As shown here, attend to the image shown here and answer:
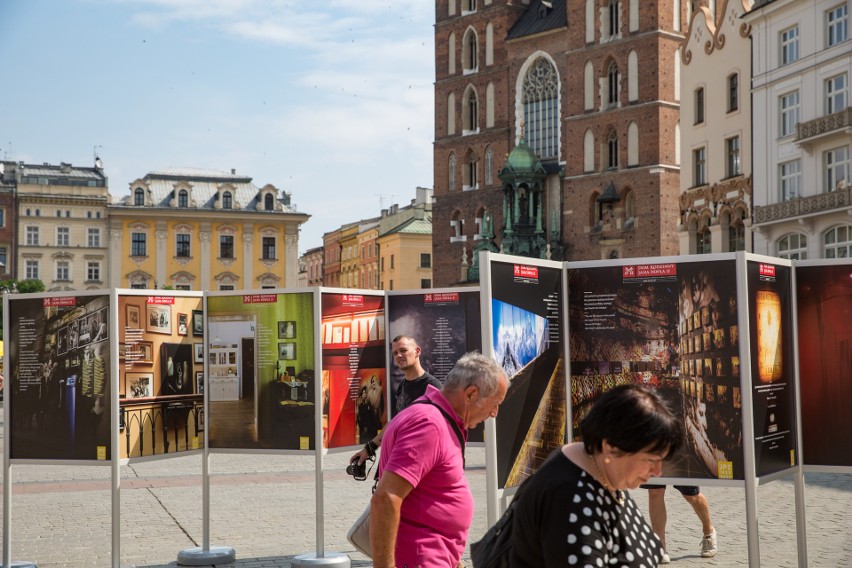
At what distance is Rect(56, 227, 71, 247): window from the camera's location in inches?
3155

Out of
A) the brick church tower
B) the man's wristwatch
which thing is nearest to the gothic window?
the brick church tower

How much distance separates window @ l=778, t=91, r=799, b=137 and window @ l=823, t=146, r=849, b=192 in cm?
168

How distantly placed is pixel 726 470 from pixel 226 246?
7626 cm

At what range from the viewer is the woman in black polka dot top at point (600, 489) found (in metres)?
2.70

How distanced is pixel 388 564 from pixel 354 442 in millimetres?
4633

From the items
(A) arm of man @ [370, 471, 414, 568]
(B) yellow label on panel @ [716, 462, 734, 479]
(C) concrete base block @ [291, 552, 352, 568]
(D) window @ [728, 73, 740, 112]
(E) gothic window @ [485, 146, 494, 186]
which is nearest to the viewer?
(A) arm of man @ [370, 471, 414, 568]

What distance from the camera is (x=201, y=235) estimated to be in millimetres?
79812

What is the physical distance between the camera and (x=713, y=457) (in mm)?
6184

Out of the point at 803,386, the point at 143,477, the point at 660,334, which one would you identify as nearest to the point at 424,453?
the point at 660,334

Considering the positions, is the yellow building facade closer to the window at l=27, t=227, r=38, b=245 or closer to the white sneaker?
the window at l=27, t=227, r=38, b=245

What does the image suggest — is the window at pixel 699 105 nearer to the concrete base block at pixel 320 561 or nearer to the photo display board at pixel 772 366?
the concrete base block at pixel 320 561

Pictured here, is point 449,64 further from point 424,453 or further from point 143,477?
point 424,453

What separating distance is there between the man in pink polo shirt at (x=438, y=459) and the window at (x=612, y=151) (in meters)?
46.2

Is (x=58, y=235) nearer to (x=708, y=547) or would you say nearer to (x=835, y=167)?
(x=835, y=167)
